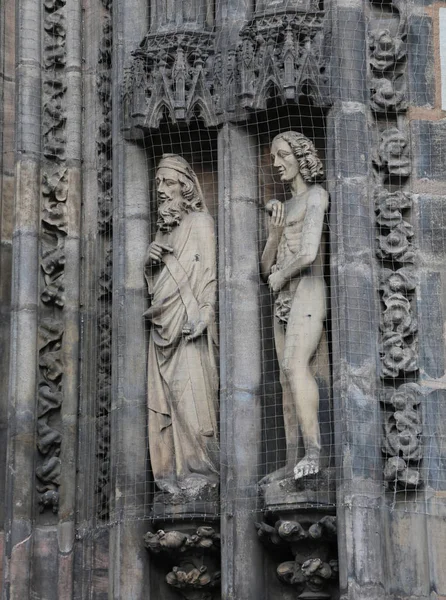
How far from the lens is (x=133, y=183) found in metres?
14.6

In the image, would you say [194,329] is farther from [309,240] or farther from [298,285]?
[309,240]

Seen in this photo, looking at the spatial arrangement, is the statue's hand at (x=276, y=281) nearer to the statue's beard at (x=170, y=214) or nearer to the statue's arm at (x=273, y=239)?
the statue's arm at (x=273, y=239)

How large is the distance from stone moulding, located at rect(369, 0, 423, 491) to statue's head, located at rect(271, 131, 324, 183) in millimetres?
439

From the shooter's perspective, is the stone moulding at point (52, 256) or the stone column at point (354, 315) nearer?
the stone column at point (354, 315)

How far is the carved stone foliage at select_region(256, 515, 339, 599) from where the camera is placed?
43.9ft

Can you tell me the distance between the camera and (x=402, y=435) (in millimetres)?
13492

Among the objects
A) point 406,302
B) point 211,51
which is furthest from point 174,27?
point 406,302

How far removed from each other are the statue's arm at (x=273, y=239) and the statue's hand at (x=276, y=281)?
4.1 inches

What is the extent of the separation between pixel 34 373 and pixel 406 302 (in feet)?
9.46

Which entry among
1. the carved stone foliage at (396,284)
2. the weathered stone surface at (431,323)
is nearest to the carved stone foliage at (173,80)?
the carved stone foliage at (396,284)

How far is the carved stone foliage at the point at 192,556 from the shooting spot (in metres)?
13.8

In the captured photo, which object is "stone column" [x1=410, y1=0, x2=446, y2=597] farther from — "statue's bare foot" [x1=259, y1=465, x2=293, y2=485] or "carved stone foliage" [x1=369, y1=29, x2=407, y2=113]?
"statue's bare foot" [x1=259, y1=465, x2=293, y2=485]

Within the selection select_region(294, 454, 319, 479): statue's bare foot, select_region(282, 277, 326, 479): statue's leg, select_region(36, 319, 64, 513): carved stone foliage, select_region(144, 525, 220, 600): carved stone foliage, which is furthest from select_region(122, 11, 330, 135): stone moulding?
select_region(144, 525, 220, 600): carved stone foliage

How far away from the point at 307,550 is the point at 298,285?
183 cm
